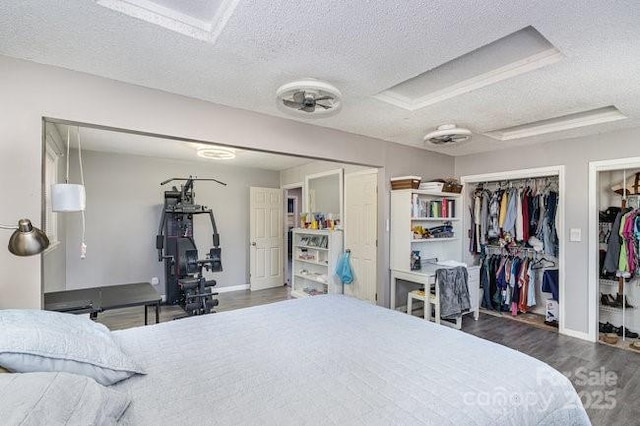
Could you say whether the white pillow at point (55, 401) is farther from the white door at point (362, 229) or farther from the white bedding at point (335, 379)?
the white door at point (362, 229)

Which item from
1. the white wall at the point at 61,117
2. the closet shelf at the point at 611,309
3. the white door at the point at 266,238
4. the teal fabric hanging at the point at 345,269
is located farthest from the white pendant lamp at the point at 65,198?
the closet shelf at the point at 611,309

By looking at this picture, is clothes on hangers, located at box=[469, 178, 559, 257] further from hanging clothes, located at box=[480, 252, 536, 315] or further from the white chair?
the white chair

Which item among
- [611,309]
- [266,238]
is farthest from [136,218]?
[611,309]

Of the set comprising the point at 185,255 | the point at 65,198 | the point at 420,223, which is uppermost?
the point at 65,198

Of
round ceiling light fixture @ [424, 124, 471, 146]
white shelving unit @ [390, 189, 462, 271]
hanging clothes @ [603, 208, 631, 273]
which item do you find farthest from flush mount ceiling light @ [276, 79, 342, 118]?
hanging clothes @ [603, 208, 631, 273]

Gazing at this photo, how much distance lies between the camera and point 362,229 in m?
4.42

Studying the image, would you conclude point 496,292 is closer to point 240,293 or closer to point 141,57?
point 240,293

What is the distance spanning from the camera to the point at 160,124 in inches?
95.1

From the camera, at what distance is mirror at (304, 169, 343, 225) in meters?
5.54

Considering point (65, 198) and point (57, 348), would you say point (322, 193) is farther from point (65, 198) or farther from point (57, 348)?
point (57, 348)

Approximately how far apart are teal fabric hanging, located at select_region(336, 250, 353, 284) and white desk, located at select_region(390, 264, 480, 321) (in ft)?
2.31

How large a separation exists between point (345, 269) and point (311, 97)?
9.61 ft

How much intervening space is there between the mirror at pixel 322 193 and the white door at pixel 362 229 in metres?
0.79

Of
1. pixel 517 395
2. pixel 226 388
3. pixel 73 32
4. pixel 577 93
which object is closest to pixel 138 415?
pixel 226 388
